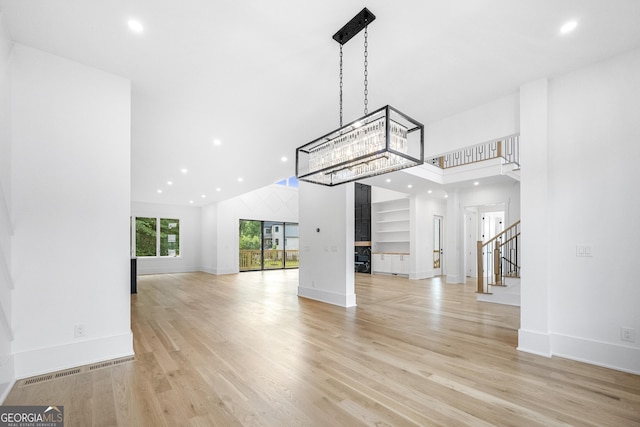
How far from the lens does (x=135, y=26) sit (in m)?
2.39

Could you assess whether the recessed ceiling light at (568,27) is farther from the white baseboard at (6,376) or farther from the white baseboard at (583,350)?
the white baseboard at (6,376)

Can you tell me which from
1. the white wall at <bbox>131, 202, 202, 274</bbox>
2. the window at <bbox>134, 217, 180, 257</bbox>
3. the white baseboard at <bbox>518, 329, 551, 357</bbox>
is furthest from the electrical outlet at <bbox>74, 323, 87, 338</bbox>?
the window at <bbox>134, 217, 180, 257</bbox>

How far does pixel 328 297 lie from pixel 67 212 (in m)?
4.28

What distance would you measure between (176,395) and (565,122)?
4454 mm

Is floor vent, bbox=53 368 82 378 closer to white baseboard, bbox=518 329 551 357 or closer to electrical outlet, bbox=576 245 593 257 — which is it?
white baseboard, bbox=518 329 551 357

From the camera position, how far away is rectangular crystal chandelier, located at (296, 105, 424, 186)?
92.6 inches

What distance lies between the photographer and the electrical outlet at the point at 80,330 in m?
2.76

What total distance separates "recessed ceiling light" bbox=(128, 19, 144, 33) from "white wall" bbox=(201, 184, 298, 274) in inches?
354

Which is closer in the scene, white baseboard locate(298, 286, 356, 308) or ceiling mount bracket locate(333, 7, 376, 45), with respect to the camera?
ceiling mount bracket locate(333, 7, 376, 45)

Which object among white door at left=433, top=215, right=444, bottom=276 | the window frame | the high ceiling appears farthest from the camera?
the window frame

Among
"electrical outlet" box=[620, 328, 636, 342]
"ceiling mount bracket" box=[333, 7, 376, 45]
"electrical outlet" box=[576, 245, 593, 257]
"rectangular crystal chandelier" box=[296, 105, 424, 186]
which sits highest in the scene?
"ceiling mount bracket" box=[333, 7, 376, 45]

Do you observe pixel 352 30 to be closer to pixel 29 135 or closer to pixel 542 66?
pixel 542 66

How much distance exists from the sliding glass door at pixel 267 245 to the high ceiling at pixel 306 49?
25.6 ft

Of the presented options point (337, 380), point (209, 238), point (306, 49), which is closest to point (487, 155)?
point (306, 49)
